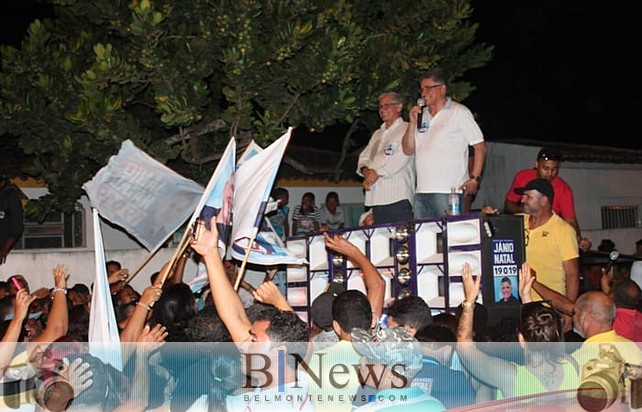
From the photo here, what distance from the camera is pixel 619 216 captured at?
24.9 m

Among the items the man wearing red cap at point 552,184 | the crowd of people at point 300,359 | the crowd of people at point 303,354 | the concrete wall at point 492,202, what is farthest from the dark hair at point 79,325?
the concrete wall at point 492,202

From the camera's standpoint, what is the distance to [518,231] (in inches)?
A: 290

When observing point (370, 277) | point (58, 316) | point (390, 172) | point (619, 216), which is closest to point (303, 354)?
point (370, 277)

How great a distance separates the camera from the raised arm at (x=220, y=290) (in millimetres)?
4695

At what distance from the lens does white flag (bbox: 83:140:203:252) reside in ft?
28.0

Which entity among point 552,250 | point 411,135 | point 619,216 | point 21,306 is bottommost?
point 21,306

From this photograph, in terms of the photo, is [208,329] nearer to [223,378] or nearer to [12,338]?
[223,378]

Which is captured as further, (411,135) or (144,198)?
(411,135)

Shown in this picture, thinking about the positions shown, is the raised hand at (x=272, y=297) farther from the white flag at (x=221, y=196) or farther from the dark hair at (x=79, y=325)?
the white flag at (x=221, y=196)

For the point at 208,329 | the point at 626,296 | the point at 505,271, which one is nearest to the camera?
the point at 208,329

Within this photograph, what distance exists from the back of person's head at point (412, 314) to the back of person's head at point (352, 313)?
0.51 meters

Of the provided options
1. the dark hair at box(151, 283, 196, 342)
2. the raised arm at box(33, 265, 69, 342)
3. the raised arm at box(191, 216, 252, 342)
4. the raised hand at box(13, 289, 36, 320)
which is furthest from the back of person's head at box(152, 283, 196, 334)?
the raised arm at box(191, 216, 252, 342)

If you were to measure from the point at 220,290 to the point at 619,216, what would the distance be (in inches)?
869

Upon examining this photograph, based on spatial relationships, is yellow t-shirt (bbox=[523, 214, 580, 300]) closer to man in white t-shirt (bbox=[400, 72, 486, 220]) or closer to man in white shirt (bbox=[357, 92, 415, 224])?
man in white t-shirt (bbox=[400, 72, 486, 220])
